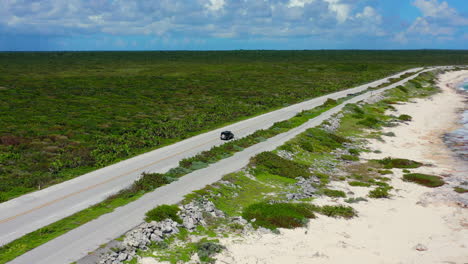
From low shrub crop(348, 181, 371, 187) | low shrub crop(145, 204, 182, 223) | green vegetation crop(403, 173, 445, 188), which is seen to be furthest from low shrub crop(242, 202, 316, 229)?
green vegetation crop(403, 173, 445, 188)

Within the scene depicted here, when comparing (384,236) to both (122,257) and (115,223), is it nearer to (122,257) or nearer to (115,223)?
(122,257)

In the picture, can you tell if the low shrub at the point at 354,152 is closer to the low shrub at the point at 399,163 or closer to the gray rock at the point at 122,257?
the low shrub at the point at 399,163

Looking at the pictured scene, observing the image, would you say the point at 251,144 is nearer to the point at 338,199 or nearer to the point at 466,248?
the point at 338,199

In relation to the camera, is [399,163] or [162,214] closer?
[162,214]

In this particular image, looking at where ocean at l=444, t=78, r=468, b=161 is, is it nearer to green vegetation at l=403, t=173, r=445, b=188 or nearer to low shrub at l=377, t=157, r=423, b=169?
low shrub at l=377, t=157, r=423, b=169

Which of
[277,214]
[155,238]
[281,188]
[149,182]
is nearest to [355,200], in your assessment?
[281,188]

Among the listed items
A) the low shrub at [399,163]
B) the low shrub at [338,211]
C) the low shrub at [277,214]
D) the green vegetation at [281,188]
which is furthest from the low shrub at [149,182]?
the low shrub at [399,163]
